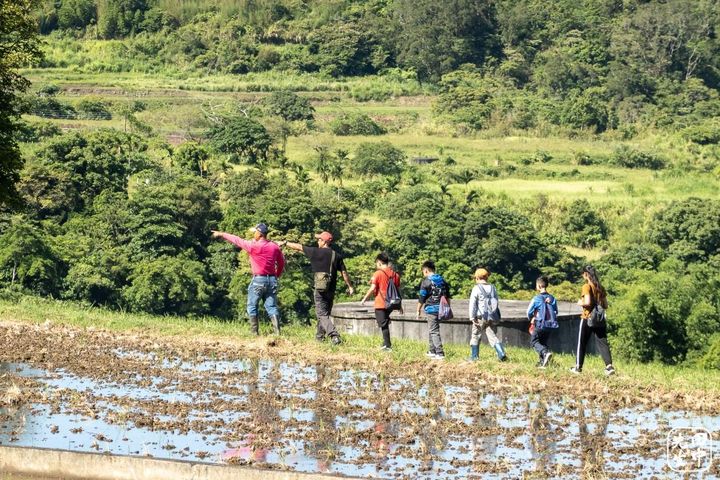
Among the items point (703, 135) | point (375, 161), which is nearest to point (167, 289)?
point (375, 161)

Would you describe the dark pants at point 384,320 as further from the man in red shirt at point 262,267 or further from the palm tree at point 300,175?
the palm tree at point 300,175

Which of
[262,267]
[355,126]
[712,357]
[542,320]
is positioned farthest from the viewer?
[355,126]

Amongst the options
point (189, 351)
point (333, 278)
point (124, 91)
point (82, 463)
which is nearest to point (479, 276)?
point (333, 278)

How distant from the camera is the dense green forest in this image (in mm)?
57062

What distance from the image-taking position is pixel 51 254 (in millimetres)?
56219

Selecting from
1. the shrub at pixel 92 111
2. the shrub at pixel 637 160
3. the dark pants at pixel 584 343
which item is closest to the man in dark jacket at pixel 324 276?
the dark pants at pixel 584 343

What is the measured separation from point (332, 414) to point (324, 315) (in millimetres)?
5412

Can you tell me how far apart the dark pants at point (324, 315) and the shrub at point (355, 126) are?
8756 cm

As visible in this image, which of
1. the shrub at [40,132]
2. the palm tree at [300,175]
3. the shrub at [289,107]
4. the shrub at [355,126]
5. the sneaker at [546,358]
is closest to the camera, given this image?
the sneaker at [546,358]

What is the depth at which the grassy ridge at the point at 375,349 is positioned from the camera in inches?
712

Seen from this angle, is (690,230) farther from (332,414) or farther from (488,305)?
(332,414)

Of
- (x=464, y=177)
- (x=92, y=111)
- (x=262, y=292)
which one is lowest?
(x=464, y=177)

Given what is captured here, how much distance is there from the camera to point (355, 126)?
10912 cm

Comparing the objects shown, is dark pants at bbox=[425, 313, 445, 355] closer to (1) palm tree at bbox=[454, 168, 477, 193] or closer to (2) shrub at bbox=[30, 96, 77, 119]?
(1) palm tree at bbox=[454, 168, 477, 193]
